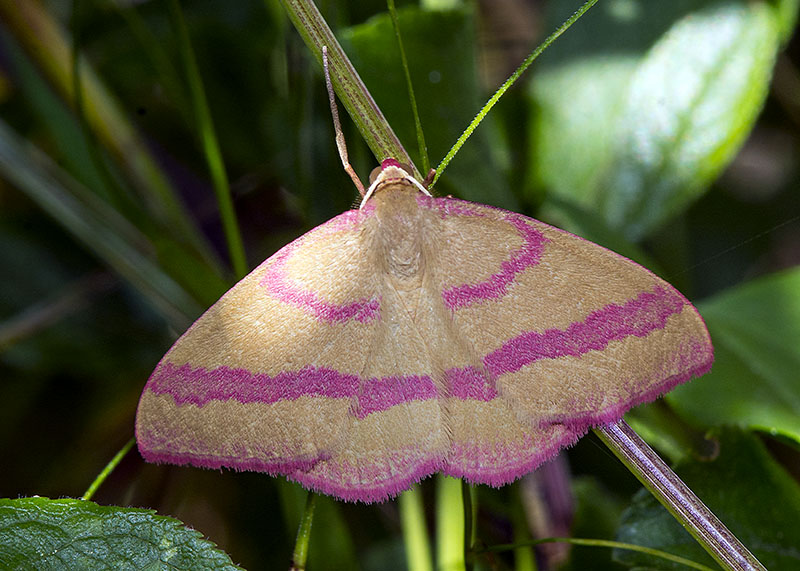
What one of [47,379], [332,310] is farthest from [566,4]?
[47,379]

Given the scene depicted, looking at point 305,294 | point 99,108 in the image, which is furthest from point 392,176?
point 99,108

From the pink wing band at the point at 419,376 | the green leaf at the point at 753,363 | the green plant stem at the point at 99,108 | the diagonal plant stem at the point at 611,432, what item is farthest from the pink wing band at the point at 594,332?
the green plant stem at the point at 99,108

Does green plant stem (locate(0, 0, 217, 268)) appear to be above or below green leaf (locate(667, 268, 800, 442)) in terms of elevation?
above

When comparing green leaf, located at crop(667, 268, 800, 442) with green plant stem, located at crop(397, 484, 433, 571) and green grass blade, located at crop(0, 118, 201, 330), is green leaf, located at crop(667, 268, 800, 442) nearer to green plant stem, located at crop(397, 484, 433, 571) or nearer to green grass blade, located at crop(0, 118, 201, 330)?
green plant stem, located at crop(397, 484, 433, 571)

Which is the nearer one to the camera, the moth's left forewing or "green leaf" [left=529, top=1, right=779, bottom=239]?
the moth's left forewing

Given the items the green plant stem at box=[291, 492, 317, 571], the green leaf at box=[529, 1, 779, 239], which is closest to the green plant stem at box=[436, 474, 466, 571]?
the green plant stem at box=[291, 492, 317, 571]

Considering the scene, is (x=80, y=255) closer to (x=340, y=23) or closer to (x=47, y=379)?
(x=47, y=379)

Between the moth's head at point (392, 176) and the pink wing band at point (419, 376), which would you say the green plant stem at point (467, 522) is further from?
the moth's head at point (392, 176)
